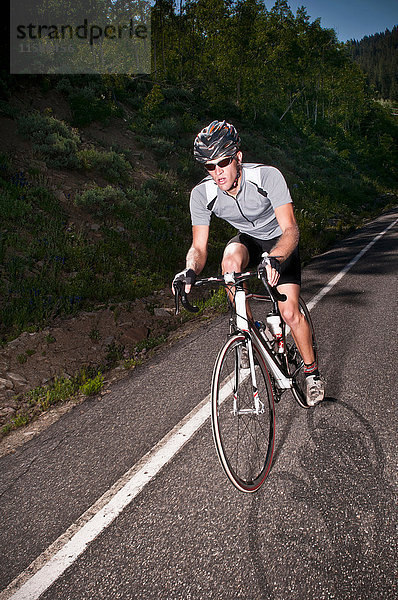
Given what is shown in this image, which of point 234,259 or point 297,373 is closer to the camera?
Result: point 234,259

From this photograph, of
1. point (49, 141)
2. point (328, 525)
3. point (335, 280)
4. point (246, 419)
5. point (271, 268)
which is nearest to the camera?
point (328, 525)

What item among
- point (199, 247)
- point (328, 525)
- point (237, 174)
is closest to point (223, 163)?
point (237, 174)

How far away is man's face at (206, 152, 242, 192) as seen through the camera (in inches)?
118

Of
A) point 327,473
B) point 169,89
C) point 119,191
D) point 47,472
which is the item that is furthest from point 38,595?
point 169,89

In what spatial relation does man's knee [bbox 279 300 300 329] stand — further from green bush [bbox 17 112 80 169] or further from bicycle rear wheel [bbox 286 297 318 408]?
green bush [bbox 17 112 80 169]

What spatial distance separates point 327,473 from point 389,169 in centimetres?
6541

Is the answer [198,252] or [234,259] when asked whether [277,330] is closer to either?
[234,259]

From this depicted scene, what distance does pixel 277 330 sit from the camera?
3318 mm

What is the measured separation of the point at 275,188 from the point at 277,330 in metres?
1.23

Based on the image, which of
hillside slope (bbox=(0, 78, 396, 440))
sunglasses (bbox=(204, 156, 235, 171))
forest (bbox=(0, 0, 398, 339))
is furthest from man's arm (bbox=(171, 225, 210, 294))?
forest (bbox=(0, 0, 398, 339))

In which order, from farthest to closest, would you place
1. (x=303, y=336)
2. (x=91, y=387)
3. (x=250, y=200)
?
1. (x=91, y=387)
2. (x=303, y=336)
3. (x=250, y=200)

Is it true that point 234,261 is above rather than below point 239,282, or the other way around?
above

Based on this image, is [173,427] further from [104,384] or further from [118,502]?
[104,384]

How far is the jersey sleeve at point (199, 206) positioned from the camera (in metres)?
3.26
